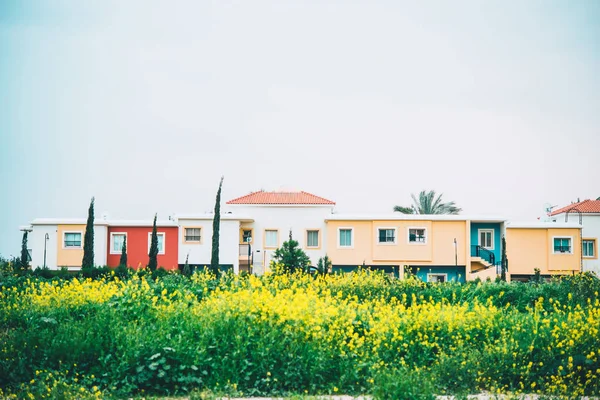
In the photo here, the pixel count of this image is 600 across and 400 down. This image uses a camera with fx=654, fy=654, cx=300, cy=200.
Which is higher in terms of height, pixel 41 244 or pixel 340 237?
pixel 340 237

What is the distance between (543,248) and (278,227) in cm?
1880

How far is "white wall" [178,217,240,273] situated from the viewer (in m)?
45.8

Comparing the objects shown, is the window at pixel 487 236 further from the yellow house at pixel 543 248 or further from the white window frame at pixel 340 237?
the white window frame at pixel 340 237

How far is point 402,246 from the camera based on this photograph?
45.5 m

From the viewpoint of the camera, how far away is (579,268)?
152 ft

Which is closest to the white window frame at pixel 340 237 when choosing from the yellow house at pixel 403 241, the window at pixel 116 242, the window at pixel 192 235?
the yellow house at pixel 403 241

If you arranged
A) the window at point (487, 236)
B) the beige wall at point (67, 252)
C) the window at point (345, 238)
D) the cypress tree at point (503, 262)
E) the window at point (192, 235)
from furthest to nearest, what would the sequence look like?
the window at point (487, 236) < the window at point (192, 235) < the beige wall at point (67, 252) < the window at point (345, 238) < the cypress tree at point (503, 262)

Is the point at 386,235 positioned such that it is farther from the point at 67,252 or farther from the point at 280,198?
the point at 67,252

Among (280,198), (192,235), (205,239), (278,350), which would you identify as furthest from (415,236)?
(278,350)

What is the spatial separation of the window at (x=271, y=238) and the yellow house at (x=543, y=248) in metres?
16.4

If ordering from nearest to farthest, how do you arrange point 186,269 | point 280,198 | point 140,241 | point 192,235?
1. point 186,269
2. point 192,235
3. point 140,241
4. point 280,198

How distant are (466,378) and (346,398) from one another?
216 centimetres

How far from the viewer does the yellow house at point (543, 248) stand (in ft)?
150

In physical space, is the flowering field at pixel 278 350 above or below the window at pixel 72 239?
below
